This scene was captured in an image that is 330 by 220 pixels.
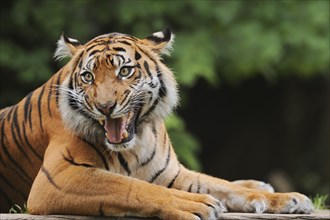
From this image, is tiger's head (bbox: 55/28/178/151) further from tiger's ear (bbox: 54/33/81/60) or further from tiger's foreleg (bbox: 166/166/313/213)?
tiger's foreleg (bbox: 166/166/313/213)

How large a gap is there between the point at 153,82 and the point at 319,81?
25.7 feet

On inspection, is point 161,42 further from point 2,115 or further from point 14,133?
point 2,115

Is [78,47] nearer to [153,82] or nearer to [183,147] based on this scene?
[153,82]

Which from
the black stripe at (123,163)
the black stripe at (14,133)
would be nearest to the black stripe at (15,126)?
the black stripe at (14,133)

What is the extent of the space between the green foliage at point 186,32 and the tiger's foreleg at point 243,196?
2.87m

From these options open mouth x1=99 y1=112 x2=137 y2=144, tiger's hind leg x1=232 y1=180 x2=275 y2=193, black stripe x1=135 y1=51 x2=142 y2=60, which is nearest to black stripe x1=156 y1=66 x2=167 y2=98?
black stripe x1=135 y1=51 x2=142 y2=60

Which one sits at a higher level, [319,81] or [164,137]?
[319,81]

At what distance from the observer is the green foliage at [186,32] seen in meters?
7.98

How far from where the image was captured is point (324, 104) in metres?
11.6

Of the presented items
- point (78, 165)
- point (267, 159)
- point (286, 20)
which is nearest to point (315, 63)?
→ point (286, 20)

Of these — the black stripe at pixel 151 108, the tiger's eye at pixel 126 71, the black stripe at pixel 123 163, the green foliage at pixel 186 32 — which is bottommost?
the black stripe at pixel 123 163

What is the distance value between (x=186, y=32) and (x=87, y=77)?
14.8 feet

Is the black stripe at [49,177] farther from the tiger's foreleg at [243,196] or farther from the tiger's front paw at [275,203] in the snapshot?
the tiger's front paw at [275,203]

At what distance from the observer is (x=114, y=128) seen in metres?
4.05
